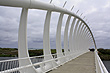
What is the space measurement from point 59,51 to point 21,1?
6486 millimetres

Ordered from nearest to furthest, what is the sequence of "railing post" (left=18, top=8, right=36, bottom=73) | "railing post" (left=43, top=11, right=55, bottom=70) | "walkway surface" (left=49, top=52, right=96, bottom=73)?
"railing post" (left=18, top=8, right=36, bottom=73) → "walkway surface" (left=49, top=52, right=96, bottom=73) → "railing post" (left=43, top=11, right=55, bottom=70)

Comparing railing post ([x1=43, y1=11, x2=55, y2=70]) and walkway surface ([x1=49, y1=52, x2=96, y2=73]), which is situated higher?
railing post ([x1=43, y1=11, x2=55, y2=70])

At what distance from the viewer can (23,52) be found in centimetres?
603

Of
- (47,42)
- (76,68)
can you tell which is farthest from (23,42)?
(76,68)

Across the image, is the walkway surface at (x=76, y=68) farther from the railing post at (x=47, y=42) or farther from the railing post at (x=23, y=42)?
the railing post at (x=23, y=42)

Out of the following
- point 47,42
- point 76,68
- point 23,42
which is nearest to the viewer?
point 23,42

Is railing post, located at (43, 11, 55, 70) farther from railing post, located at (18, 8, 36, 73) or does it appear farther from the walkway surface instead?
railing post, located at (18, 8, 36, 73)

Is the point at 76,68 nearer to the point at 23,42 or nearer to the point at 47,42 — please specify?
→ the point at 47,42

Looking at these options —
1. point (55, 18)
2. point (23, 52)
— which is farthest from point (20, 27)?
point (55, 18)

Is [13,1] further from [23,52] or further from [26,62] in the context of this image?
→ [26,62]


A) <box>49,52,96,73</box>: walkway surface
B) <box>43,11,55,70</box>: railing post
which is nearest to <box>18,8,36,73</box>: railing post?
<box>49,52,96,73</box>: walkway surface

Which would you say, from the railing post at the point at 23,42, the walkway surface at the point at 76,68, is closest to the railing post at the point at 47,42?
the walkway surface at the point at 76,68

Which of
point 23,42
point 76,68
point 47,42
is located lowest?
point 76,68

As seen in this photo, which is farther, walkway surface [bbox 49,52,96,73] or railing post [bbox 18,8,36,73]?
walkway surface [bbox 49,52,96,73]
